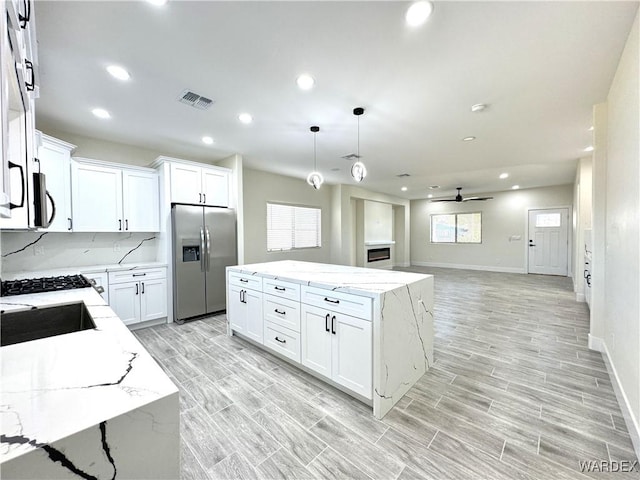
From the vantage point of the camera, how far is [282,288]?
267 centimetres

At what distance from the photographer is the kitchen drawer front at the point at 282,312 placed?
8.34 feet

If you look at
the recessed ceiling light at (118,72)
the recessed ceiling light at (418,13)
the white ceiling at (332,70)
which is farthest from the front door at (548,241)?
the recessed ceiling light at (118,72)

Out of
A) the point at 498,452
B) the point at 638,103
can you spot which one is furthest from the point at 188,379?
the point at 638,103

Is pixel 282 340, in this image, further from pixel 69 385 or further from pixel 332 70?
pixel 332 70

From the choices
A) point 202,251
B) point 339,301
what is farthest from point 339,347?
point 202,251

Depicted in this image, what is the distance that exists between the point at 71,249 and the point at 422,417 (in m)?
4.57

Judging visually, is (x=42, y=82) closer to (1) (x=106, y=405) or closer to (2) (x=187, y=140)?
(2) (x=187, y=140)

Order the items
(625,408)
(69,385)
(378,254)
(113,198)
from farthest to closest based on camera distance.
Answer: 1. (378,254)
2. (113,198)
3. (625,408)
4. (69,385)

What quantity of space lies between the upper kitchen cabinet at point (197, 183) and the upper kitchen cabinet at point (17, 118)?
8.13ft

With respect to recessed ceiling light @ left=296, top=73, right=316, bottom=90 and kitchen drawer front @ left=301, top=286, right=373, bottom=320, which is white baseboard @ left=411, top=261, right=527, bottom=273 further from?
recessed ceiling light @ left=296, top=73, right=316, bottom=90

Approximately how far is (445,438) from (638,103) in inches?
98.0

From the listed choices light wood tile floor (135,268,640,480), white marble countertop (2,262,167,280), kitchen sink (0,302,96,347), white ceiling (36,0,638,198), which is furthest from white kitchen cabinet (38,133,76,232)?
kitchen sink (0,302,96,347)

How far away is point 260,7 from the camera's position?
1.68m

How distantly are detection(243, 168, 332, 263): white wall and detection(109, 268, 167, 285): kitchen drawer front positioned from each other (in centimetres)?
184
